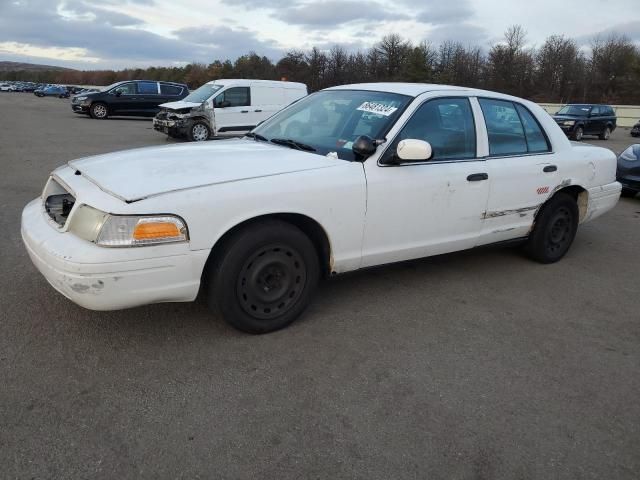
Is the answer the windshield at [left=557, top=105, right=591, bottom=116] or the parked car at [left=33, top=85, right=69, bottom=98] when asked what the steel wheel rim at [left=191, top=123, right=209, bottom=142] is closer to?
the windshield at [left=557, top=105, right=591, bottom=116]

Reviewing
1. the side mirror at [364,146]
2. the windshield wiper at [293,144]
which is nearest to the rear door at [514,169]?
the side mirror at [364,146]

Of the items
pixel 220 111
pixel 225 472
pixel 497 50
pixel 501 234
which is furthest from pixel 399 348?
pixel 497 50

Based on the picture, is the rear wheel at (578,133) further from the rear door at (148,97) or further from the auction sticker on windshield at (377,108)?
the auction sticker on windshield at (377,108)

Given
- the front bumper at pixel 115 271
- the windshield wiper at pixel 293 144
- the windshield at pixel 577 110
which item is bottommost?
the front bumper at pixel 115 271

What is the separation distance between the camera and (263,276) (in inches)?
129

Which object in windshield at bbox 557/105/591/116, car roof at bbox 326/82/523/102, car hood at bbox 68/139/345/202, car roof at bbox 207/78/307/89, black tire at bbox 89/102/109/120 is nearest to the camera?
car hood at bbox 68/139/345/202

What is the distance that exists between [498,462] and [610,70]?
68.0 metres

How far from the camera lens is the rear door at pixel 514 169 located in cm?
430

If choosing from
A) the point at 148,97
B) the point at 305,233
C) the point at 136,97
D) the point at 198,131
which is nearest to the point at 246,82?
the point at 198,131

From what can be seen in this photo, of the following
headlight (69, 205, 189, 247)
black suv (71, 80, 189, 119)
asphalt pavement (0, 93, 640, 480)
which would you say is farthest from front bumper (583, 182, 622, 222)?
black suv (71, 80, 189, 119)

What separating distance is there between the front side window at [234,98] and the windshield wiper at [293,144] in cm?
1119

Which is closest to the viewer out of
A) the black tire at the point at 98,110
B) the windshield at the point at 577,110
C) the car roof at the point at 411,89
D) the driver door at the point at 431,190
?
the driver door at the point at 431,190

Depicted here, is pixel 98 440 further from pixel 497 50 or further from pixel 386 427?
pixel 497 50

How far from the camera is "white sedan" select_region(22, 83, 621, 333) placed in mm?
2828
